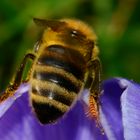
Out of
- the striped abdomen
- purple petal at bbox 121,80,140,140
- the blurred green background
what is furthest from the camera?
the blurred green background

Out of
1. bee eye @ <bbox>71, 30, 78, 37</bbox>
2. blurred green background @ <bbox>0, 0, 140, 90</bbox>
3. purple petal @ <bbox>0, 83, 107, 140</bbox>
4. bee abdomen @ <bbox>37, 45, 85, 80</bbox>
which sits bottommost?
blurred green background @ <bbox>0, 0, 140, 90</bbox>

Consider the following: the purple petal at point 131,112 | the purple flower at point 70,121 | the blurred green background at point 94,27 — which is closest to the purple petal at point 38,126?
the purple flower at point 70,121

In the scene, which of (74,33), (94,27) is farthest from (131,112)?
(94,27)

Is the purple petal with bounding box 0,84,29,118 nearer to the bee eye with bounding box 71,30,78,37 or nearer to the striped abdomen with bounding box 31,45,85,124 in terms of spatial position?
the striped abdomen with bounding box 31,45,85,124

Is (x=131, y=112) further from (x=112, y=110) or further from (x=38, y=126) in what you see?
(x=38, y=126)

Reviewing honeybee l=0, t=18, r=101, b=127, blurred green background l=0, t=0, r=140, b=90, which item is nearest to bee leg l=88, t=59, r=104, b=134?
honeybee l=0, t=18, r=101, b=127

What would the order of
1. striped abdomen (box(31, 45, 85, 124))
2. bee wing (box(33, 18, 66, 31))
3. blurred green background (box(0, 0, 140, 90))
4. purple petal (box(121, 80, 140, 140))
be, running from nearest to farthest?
purple petal (box(121, 80, 140, 140))
striped abdomen (box(31, 45, 85, 124))
bee wing (box(33, 18, 66, 31))
blurred green background (box(0, 0, 140, 90))

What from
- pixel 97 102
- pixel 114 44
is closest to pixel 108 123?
pixel 97 102

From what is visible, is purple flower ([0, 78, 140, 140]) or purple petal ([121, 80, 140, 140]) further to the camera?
purple flower ([0, 78, 140, 140])
